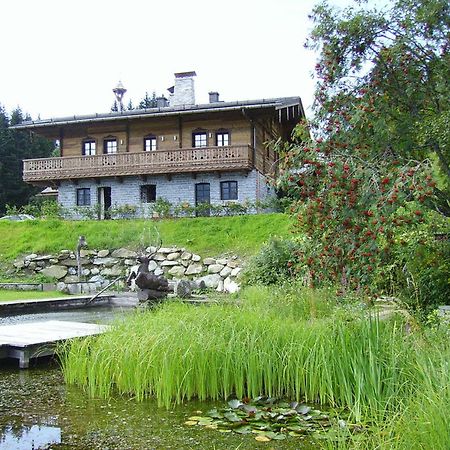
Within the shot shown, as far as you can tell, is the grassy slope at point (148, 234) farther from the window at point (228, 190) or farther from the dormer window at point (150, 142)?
the dormer window at point (150, 142)

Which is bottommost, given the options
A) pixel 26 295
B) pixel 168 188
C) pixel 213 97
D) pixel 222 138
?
pixel 26 295

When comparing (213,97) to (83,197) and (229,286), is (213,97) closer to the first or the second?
(83,197)

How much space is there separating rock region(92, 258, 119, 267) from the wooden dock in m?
10.8

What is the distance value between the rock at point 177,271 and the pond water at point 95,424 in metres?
12.2

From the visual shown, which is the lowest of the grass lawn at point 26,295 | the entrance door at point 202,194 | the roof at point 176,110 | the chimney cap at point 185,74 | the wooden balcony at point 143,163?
the grass lawn at point 26,295

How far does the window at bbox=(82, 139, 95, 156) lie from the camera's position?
28.4 meters

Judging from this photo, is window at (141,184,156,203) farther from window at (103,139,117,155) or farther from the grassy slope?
the grassy slope

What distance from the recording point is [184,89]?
28906 millimetres

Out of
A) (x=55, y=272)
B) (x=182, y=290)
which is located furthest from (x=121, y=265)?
(x=182, y=290)

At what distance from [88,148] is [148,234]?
943cm

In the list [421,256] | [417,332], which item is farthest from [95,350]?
[421,256]

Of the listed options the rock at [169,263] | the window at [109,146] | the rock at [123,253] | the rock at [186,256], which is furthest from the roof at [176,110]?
the rock at [169,263]

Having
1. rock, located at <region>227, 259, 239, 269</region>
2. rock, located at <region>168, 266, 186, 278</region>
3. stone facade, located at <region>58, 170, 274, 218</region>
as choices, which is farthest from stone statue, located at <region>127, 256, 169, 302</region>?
stone facade, located at <region>58, 170, 274, 218</region>

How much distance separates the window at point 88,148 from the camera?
2836 centimetres
